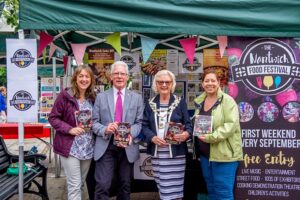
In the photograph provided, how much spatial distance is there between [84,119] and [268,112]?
6.02ft

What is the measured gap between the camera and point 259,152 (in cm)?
406

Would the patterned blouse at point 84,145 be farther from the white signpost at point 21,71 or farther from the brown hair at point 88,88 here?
the white signpost at point 21,71

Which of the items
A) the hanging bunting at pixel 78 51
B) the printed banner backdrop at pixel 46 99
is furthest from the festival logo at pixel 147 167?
the printed banner backdrop at pixel 46 99

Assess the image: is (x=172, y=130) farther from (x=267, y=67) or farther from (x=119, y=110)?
(x=267, y=67)

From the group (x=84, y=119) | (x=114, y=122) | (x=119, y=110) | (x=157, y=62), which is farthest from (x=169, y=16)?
(x=157, y=62)

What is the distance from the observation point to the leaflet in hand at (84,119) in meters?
3.88

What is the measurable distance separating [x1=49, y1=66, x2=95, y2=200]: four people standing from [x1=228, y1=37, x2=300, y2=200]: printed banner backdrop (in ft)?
4.95

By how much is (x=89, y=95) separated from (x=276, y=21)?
198 centimetres

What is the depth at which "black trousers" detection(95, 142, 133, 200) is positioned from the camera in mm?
3893

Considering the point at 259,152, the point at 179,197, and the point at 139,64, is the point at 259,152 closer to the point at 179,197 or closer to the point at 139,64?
the point at 179,197

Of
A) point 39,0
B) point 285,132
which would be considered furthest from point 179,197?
point 39,0

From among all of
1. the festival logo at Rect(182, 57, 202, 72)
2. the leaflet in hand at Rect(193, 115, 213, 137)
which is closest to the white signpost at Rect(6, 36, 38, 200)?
the leaflet in hand at Rect(193, 115, 213, 137)

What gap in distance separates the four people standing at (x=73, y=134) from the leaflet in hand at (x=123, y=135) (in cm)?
37

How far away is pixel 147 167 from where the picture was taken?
4918 mm
